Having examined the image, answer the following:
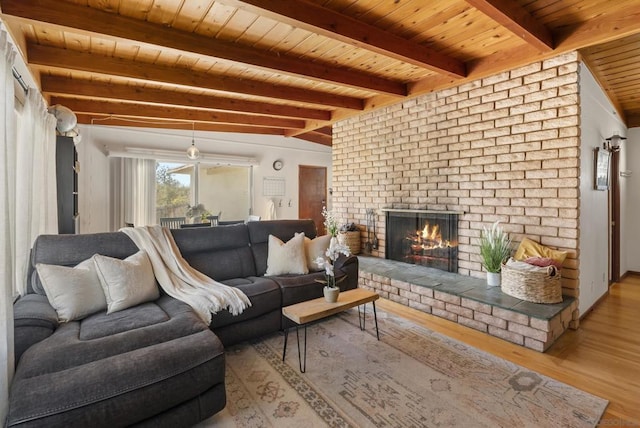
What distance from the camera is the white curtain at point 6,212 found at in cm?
146

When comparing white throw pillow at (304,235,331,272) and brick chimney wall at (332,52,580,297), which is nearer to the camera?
brick chimney wall at (332,52,580,297)

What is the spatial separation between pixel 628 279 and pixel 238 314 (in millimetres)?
5708

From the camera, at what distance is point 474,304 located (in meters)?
2.96

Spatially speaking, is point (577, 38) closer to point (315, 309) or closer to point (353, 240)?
point (315, 309)

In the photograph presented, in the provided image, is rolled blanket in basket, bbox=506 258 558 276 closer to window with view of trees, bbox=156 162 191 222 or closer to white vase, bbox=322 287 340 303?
white vase, bbox=322 287 340 303

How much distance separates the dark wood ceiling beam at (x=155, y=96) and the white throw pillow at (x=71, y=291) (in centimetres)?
239

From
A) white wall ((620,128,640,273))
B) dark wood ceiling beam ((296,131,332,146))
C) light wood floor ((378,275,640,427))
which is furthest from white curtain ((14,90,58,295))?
white wall ((620,128,640,273))

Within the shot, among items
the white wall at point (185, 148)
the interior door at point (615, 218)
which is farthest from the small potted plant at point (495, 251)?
the white wall at point (185, 148)

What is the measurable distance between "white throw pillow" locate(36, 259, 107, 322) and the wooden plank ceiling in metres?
1.69

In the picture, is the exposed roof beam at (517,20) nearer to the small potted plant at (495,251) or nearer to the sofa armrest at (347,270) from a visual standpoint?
the small potted plant at (495,251)

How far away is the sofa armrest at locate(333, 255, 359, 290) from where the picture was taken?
3326 mm

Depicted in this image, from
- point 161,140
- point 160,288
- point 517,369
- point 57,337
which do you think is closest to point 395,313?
point 517,369

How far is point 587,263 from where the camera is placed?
3.17 m

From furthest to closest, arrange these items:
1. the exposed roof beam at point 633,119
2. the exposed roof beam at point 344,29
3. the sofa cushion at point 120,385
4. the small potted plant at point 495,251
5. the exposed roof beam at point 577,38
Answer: the exposed roof beam at point 633,119
the small potted plant at point 495,251
the exposed roof beam at point 577,38
the exposed roof beam at point 344,29
the sofa cushion at point 120,385
